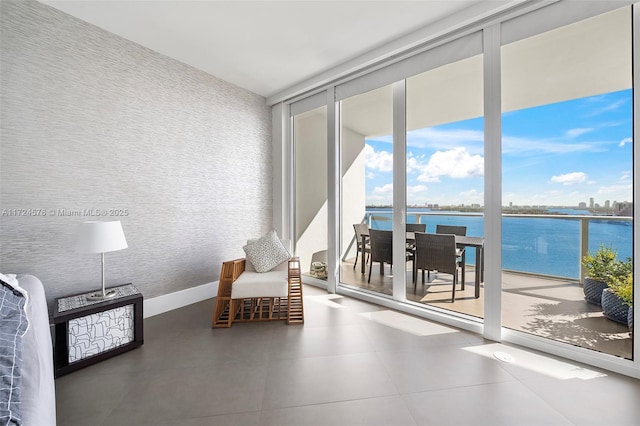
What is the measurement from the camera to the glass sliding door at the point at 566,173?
201cm

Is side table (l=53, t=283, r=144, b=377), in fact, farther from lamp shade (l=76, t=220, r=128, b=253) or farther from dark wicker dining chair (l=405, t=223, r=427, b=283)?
dark wicker dining chair (l=405, t=223, r=427, b=283)

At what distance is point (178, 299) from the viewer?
329cm

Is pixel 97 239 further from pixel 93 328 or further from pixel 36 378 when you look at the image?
pixel 36 378

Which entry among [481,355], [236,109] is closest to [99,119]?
[236,109]

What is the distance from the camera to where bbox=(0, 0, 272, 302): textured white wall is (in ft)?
7.26

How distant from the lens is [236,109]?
3943 millimetres

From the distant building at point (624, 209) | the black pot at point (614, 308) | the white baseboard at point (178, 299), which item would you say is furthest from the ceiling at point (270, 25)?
the white baseboard at point (178, 299)

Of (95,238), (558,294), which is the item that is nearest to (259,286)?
(95,238)

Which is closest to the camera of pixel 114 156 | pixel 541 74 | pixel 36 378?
pixel 36 378

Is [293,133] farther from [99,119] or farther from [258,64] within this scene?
[99,119]

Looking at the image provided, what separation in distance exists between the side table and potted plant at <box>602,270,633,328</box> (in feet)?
12.2

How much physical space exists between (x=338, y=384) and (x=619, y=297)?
2.15 m

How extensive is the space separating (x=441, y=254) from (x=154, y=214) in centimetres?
315

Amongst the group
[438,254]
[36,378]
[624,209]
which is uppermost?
[624,209]
